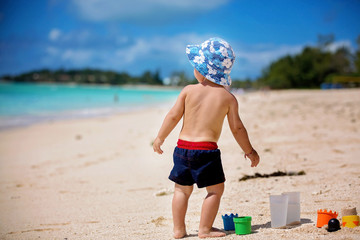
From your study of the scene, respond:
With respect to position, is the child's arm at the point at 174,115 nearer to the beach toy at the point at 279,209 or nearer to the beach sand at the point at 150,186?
the beach sand at the point at 150,186

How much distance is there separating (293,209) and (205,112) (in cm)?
104

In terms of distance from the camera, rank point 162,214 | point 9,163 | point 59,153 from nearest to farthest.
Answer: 1. point 162,214
2. point 9,163
3. point 59,153

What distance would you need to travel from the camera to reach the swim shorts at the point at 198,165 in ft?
8.43

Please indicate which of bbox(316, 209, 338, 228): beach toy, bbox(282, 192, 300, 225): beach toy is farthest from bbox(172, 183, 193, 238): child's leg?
bbox(316, 209, 338, 228): beach toy

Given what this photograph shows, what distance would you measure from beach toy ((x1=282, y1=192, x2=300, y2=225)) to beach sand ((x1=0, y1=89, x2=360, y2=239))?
90mm

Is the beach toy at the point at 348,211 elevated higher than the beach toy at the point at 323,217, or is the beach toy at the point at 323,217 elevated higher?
the beach toy at the point at 348,211

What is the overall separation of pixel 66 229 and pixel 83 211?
0.51 m

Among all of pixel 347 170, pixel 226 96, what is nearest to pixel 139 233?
pixel 226 96

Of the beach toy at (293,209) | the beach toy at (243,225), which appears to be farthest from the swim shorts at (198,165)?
the beach toy at (293,209)

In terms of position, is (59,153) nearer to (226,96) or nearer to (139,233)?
(139,233)

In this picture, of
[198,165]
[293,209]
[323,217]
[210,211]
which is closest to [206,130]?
[198,165]

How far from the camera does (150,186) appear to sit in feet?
14.5

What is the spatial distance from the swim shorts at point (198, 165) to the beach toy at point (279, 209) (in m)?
0.44

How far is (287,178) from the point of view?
163 inches
